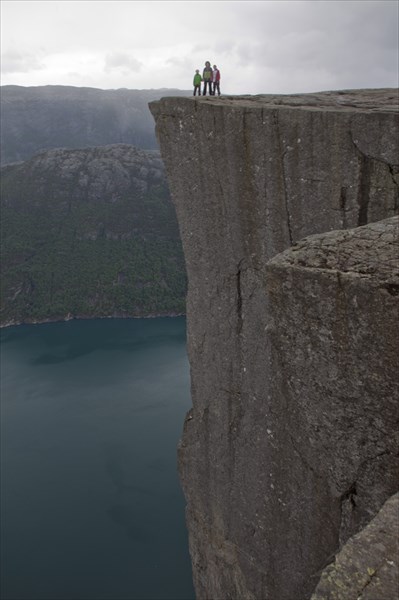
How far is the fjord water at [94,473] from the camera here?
1276 inches

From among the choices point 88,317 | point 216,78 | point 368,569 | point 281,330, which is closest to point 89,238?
point 88,317

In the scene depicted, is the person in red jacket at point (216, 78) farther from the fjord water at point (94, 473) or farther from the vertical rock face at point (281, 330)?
the fjord water at point (94, 473)

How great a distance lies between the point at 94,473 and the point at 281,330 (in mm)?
42634

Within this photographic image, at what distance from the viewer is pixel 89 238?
11812 centimetres

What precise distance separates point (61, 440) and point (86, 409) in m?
7.69

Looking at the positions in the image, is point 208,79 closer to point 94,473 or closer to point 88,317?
point 94,473

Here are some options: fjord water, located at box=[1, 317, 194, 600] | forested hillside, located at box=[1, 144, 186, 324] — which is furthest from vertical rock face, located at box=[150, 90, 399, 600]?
forested hillside, located at box=[1, 144, 186, 324]

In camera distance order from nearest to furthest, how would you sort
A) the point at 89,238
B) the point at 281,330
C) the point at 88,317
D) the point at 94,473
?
the point at 281,330, the point at 94,473, the point at 88,317, the point at 89,238

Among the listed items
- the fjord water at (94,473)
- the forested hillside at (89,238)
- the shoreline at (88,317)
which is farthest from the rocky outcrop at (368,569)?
the forested hillside at (89,238)

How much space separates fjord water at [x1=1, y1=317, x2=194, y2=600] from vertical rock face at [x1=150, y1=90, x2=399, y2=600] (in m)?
20.6

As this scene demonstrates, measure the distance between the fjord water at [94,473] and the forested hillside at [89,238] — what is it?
893 inches

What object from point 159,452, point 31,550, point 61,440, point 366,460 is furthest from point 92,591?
point 366,460

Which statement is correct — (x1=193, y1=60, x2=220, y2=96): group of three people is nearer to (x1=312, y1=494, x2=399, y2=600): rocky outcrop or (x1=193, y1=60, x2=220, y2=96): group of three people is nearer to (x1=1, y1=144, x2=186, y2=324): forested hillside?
(x1=312, y1=494, x2=399, y2=600): rocky outcrop

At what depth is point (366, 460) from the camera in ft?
17.8
